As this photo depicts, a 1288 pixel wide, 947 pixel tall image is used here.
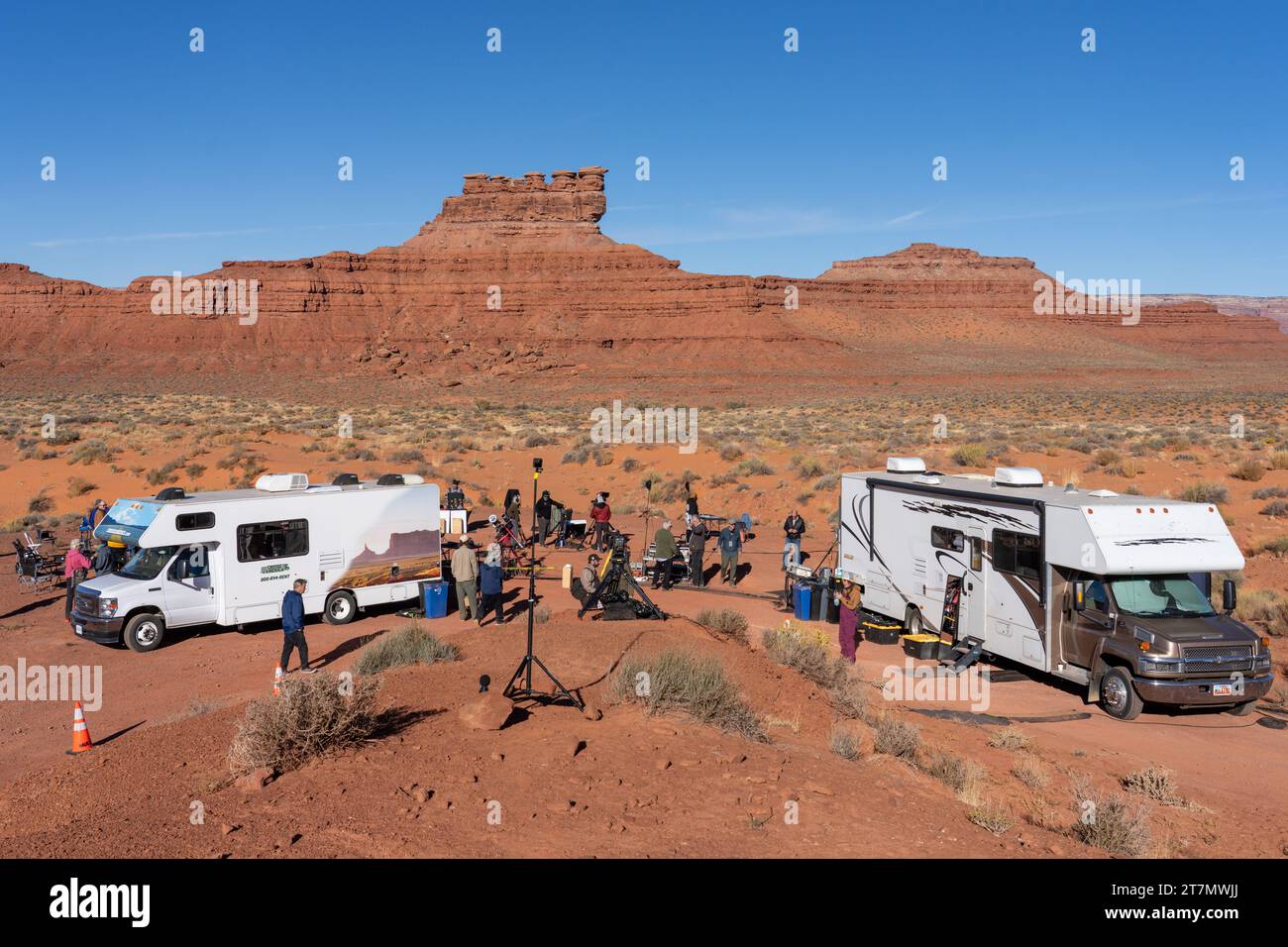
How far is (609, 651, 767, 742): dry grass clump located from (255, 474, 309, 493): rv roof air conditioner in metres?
8.54

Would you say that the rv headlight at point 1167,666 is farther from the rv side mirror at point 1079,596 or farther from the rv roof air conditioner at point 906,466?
the rv roof air conditioner at point 906,466

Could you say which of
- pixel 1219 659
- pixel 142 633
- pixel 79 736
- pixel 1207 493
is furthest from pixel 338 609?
pixel 1207 493

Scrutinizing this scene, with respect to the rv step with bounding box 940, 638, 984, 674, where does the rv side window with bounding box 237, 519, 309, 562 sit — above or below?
above

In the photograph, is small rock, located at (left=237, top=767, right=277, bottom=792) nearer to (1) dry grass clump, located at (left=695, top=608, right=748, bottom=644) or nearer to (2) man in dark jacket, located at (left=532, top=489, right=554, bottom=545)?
(1) dry grass clump, located at (left=695, top=608, right=748, bottom=644)

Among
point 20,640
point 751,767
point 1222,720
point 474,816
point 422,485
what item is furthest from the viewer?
point 422,485

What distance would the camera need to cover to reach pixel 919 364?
110 metres

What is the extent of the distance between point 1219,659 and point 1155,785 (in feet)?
9.82

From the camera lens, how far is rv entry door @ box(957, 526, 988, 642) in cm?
1395

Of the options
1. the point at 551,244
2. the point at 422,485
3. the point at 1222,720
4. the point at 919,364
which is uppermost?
the point at 551,244

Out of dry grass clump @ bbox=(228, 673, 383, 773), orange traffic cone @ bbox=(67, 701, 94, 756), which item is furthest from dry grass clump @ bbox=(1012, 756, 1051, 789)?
orange traffic cone @ bbox=(67, 701, 94, 756)
